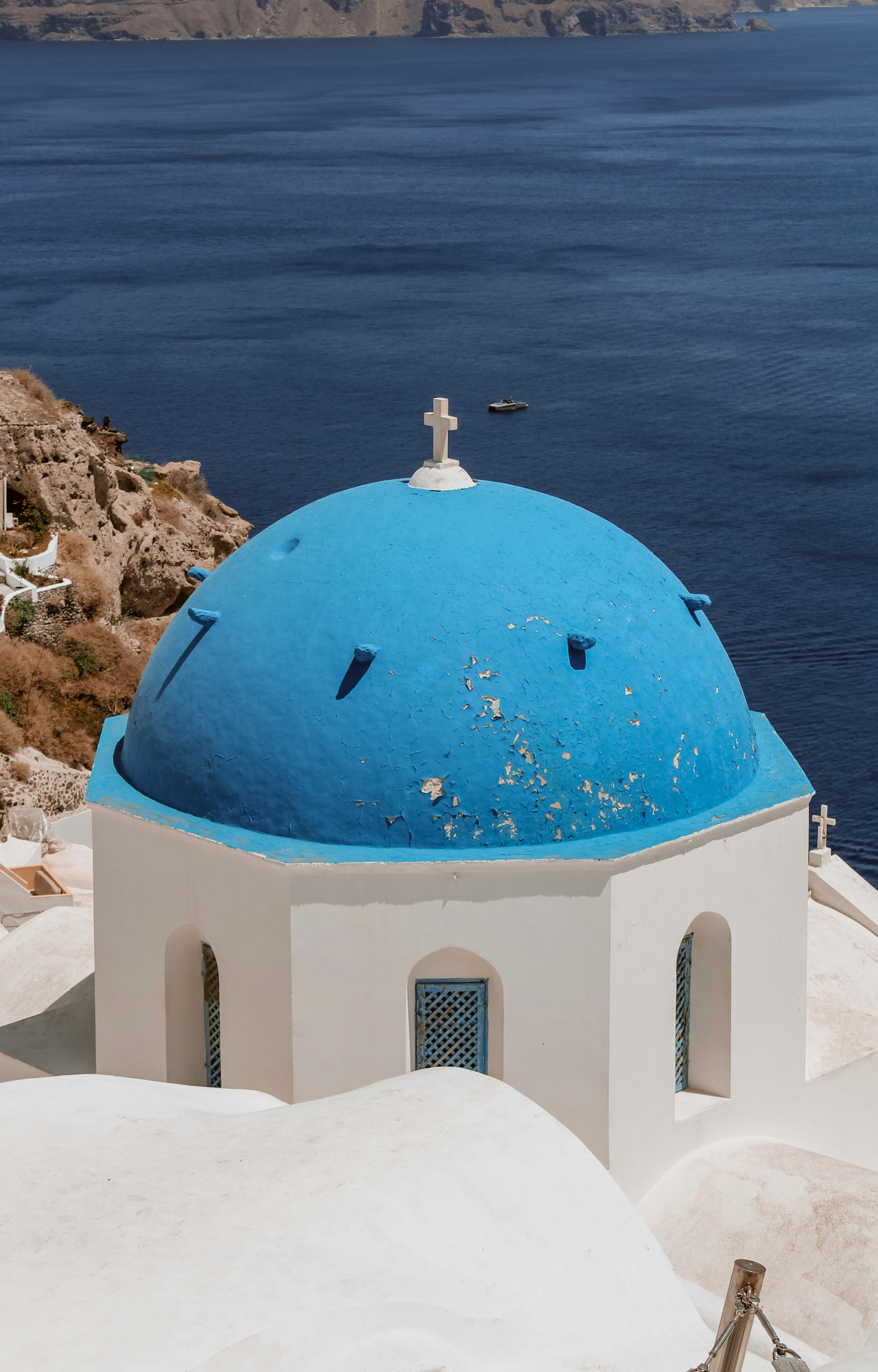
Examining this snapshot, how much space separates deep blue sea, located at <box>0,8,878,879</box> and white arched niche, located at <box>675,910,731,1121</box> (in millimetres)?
20544

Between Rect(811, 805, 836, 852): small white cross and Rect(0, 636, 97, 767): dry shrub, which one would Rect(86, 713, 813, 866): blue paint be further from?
Rect(0, 636, 97, 767): dry shrub

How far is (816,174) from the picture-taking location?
347ft

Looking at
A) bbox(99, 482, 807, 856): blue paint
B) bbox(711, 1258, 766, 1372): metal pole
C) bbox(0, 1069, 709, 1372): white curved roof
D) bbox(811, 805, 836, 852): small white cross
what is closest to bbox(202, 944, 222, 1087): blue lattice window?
bbox(99, 482, 807, 856): blue paint

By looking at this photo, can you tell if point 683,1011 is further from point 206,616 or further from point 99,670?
point 99,670

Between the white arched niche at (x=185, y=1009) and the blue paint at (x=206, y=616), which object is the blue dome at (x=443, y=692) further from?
the white arched niche at (x=185, y=1009)

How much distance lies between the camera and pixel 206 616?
9.37 m

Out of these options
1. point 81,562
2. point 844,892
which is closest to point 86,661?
point 81,562

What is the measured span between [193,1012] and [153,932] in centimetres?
58

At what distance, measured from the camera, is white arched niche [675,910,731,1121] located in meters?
9.25

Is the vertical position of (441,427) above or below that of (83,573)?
above

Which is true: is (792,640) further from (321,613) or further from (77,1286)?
(77,1286)

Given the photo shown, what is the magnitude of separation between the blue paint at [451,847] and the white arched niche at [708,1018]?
2.36ft

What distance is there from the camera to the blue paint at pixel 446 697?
27.9 feet

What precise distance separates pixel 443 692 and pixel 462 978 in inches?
64.5
